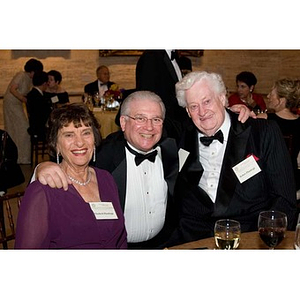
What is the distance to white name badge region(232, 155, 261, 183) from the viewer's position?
8.64ft

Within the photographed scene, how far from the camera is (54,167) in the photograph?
6.87ft

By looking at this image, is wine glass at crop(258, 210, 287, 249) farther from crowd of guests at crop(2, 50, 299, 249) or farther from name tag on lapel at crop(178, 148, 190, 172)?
name tag on lapel at crop(178, 148, 190, 172)

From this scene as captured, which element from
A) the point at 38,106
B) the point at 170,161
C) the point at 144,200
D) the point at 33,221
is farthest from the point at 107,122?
the point at 33,221

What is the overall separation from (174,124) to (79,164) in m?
1.07

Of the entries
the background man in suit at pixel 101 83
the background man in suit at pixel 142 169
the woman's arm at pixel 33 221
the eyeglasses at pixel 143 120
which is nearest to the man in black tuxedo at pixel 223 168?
the background man in suit at pixel 142 169

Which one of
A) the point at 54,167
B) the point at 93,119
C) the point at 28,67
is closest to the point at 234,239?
the point at 54,167

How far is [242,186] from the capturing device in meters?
2.63

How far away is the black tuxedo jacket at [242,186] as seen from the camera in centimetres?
264

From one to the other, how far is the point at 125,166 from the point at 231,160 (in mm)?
597

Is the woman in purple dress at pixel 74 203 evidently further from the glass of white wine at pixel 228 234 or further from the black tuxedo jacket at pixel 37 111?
the black tuxedo jacket at pixel 37 111

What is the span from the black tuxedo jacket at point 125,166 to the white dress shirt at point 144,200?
0.10ft

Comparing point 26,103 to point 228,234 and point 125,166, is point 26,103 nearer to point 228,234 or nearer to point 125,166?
point 125,166

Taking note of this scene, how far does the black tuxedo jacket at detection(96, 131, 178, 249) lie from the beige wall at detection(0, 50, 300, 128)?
24.3ft
